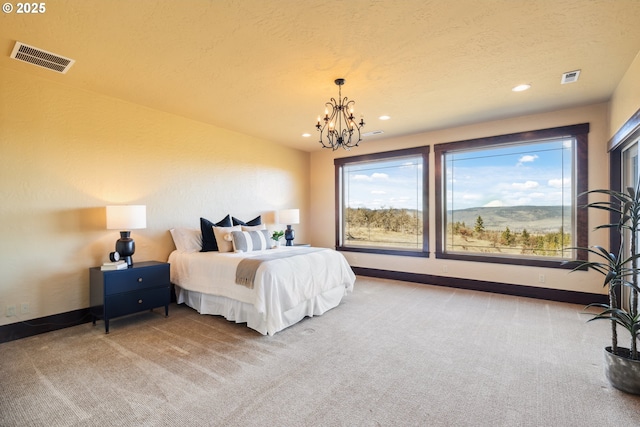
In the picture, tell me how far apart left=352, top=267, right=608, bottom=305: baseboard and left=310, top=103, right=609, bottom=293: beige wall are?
0.07 metres

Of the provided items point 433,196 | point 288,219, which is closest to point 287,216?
point 288,219

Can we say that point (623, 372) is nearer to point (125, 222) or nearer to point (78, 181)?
point (125, 222)

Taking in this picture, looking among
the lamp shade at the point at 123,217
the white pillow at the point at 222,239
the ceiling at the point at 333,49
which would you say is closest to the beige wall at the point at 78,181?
the ceiling at the point at 333,49

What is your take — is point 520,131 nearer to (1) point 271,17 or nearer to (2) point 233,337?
(1) point 271,17

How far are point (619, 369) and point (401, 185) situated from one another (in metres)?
4.11

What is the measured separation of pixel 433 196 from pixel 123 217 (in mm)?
4714

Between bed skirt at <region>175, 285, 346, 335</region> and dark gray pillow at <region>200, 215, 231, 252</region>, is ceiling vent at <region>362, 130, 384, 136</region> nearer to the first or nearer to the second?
bed skirt at <region>175, 285, 346, 335</region>

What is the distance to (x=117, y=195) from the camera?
3848 mm

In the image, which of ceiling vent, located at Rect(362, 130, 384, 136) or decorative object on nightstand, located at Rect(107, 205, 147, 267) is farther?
ceiling vent, located at Rect(362, 130, 384, 136)

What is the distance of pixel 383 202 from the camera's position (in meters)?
6.11

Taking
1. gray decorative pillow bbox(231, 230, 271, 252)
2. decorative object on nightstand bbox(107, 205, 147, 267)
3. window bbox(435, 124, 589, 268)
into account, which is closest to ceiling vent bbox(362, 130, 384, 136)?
window bbox(435, 124, 589, 268)

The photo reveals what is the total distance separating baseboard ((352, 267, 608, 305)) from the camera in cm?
414

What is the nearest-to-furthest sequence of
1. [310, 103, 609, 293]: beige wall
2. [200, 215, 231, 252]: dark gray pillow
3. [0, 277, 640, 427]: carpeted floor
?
1. [0, 277, 640, 427]: carpeted floor
2. [310, 103, 609, 293]: beige wall
3. [200, 215, 231, 252]: dark gray pillow

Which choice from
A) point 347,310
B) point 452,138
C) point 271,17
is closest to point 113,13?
point 271,17
